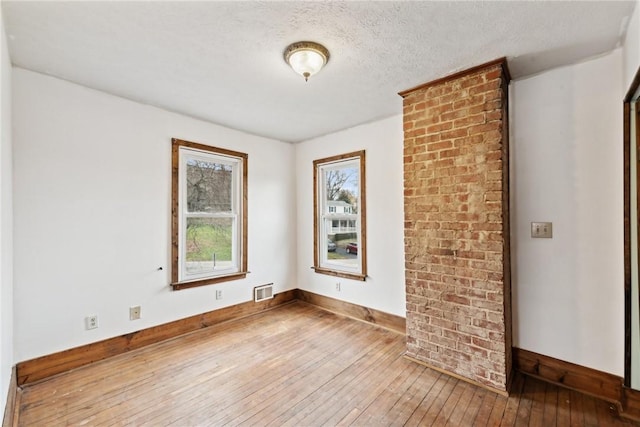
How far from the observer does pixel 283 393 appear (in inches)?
84.0

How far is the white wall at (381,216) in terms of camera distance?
10.7ft

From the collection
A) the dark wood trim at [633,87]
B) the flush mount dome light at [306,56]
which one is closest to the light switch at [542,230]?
the dark wood trim at [633,87]

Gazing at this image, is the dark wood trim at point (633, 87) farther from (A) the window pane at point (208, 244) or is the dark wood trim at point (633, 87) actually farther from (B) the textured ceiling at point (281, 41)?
(A) the window pane at point (208, 244)

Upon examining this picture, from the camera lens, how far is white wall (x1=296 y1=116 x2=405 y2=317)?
3260 millimetres

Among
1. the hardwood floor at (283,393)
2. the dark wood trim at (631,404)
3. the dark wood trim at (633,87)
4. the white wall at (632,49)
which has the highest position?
the white wall at (632,49)

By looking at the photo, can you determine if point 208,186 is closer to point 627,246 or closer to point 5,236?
point 5,236

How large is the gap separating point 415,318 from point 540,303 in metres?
0.99

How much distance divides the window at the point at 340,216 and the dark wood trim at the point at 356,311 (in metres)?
0.38

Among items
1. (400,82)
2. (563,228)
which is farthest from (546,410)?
(400,82)

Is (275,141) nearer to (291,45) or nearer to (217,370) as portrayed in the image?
(291,45)

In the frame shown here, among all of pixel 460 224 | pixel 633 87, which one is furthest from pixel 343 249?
pixel 633 87

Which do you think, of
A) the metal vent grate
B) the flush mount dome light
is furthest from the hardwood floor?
the flush mount dome light

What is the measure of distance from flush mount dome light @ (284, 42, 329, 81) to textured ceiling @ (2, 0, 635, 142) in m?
0.05

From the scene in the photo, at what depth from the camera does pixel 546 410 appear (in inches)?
76.0
